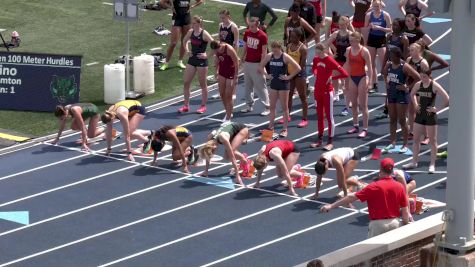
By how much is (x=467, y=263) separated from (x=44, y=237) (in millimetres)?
7311

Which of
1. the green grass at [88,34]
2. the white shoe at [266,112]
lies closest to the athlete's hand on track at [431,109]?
the white shoe at [266,112]

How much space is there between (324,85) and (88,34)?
9627mm

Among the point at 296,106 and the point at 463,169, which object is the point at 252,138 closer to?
the point at 296,106

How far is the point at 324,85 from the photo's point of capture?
21.2m

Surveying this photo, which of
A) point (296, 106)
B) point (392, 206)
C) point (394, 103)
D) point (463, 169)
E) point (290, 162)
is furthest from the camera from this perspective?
point (296, 106)

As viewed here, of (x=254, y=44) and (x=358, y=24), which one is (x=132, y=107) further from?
→ (x=358, y=24)

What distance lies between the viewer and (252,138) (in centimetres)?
2214

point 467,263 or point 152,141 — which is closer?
point 467,263

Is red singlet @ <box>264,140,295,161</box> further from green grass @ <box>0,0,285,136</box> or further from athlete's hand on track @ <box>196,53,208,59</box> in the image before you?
green grass @ <box>0,0,285,136</box>

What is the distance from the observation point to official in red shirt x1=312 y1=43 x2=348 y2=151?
21047 mm

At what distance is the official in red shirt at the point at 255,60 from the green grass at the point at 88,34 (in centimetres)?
226

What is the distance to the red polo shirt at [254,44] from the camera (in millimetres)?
22797

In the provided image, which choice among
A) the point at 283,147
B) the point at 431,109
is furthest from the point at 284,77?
the point at 431,109

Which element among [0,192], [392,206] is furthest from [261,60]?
[392,206]
